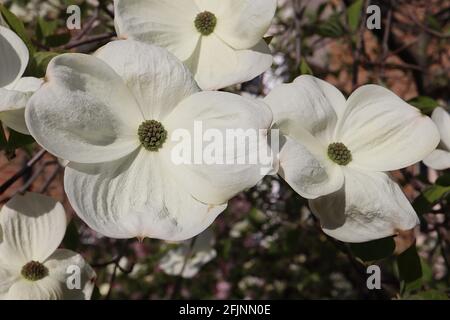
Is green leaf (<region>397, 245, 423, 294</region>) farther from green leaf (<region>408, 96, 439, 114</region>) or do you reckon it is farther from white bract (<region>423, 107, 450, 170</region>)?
green leaf (<region>408, 96, 439, 114</region>)

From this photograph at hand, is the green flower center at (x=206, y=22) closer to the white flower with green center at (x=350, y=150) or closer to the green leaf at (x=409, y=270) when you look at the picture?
the white flower with green center at (x=350, y=150)

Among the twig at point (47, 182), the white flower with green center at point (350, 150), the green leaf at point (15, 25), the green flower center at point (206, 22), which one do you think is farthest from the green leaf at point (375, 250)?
the twig at point (47, 182)

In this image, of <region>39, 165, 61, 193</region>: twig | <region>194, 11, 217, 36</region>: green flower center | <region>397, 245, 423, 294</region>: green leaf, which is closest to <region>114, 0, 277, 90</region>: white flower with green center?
<region>194, 11, 217, 36</region>: green flower center

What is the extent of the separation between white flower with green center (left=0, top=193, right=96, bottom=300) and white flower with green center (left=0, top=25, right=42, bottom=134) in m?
0.19

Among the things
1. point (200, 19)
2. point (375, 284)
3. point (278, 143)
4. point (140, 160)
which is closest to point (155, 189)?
point (140, 160)

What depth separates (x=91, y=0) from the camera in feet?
5.01

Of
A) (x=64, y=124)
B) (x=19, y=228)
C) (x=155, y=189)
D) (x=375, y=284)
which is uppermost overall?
(x=64, y=124)

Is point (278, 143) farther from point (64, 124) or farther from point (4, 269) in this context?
point (4, 269)

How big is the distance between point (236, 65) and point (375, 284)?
1.30ft

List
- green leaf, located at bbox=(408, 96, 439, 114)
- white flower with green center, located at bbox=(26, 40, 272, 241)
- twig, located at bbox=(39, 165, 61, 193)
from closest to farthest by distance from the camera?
white flower with green center, located at bbox=(26, 40, 272, 241)
green leaf, located at bbox=(408, 96, 439, 114)
twig, located at bbox=(39, 165, 61, 193)

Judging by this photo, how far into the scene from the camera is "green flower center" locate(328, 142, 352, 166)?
709 millimetres

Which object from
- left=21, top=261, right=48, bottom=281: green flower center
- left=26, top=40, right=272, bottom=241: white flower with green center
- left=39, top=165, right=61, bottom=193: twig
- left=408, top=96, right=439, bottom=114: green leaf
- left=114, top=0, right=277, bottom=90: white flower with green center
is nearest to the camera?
left=26, top=40, right=272, bottom=241: white flower with green center

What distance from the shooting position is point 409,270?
90 centimetres

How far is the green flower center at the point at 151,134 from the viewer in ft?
2.24
